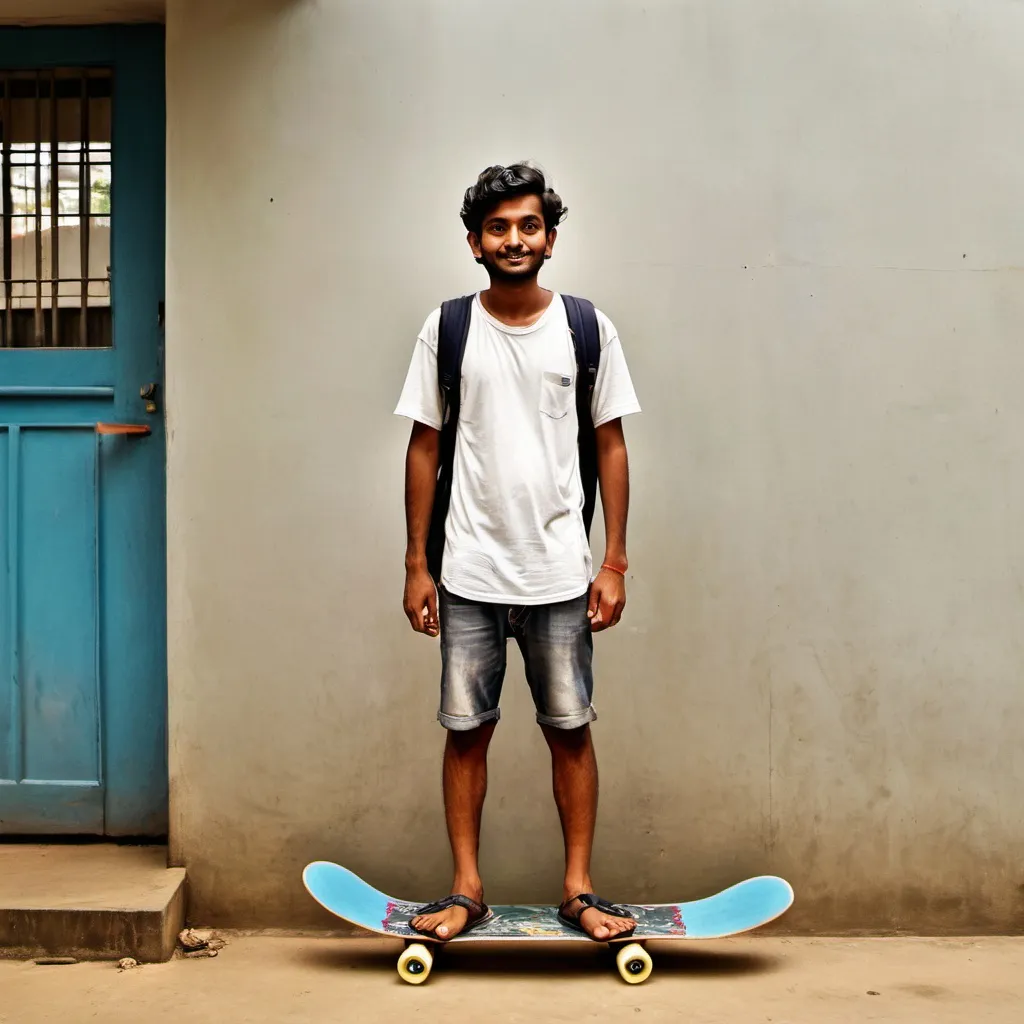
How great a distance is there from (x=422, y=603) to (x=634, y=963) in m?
1.09

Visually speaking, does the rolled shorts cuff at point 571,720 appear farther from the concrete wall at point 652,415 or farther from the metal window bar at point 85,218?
the metal window bar at point 85,218

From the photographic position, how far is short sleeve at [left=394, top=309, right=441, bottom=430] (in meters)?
3.17

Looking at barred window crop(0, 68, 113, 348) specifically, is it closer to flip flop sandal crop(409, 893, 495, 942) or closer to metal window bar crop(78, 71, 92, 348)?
metal window bar crop(78, 71, 92, 348)

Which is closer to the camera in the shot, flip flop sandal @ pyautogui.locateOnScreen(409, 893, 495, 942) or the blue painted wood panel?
flip flop sandal @ pyautogui.locateOnScreen(409, 893, 495, 942)

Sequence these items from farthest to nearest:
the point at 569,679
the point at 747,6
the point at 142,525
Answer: the point at 142,525 < the point at 747,6 < the point at 569,679

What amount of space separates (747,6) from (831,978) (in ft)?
9.16

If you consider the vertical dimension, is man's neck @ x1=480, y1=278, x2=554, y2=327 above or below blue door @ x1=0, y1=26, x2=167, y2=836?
above

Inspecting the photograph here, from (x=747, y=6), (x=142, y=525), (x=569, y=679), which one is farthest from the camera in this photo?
(x=142, y=525)

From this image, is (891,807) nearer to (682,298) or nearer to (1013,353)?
(1013,353)

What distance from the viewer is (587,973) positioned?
3.20 meters

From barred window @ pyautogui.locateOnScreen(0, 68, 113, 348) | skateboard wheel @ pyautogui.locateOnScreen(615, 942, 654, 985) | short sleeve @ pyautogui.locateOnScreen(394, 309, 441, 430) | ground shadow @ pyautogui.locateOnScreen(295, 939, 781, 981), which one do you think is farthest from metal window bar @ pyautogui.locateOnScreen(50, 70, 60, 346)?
skateboard wheel @ pyautogui.locateOnScreen(615, 942, 654, 985)

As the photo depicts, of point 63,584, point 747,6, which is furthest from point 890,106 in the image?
point 63,584

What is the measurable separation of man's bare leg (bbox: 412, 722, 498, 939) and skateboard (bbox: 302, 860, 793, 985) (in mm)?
132

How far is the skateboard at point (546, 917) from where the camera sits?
3.10 m
